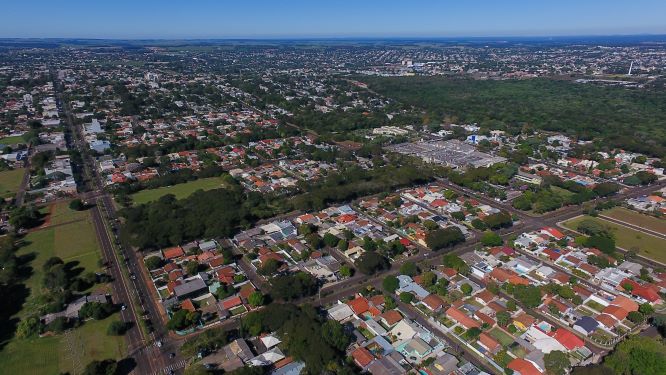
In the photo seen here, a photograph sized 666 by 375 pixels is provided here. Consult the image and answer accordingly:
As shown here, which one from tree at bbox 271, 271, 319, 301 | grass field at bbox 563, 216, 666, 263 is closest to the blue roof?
grass field at bbox 563, 216, 666, 263

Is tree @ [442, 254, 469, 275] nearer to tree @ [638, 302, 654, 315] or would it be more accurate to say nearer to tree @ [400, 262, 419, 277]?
tree @ [400, 262, 419, 277]

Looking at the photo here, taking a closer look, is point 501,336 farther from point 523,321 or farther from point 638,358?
point 638,358

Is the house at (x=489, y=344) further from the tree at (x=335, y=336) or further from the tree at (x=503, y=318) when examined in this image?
the tree at (x=335, y=336)

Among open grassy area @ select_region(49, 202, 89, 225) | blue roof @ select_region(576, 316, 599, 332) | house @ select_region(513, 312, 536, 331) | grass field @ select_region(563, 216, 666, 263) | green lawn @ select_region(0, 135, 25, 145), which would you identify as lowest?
grass field @ select_region(563, 216, 666, 263)

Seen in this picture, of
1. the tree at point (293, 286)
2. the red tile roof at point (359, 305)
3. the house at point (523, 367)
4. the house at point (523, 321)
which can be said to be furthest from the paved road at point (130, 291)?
the house at point (523, 321)

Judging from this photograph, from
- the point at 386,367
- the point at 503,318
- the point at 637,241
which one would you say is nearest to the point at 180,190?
the point at 386,367
